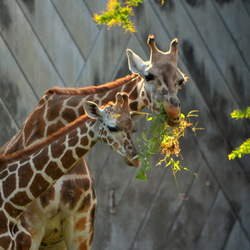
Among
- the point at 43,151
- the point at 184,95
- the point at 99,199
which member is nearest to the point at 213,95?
the point at 184,95

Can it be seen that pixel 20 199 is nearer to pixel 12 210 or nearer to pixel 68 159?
pixel 12 210

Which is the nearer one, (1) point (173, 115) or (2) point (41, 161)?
(2) point (41, 161)

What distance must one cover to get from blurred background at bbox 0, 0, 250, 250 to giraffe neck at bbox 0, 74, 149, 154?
6.67ft

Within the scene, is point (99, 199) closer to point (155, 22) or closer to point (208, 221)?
point (208, 221)

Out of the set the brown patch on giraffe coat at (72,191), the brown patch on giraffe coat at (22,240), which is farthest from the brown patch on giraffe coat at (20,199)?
the brown patch on giraffe coat at (72,191)

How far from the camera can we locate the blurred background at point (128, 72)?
7.98 metres

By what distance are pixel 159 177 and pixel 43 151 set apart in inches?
120

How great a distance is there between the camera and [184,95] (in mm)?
8117

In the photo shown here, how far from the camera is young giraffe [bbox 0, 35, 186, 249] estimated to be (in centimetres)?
558

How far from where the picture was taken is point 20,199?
5.12 metres

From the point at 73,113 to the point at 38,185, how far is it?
2.84ft

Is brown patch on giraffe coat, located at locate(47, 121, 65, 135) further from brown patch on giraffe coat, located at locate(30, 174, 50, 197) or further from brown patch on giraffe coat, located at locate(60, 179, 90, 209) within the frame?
brown patch on giraffe coat, located at locate(30, 174, 50, 197)

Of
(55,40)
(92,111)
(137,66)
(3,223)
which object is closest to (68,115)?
(137,66)

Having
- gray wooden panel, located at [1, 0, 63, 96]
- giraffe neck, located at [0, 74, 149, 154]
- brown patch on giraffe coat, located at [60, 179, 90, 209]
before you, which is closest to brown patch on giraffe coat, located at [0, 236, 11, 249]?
brown patch on giraffe coat, located at [60, 179, 90, 209]
